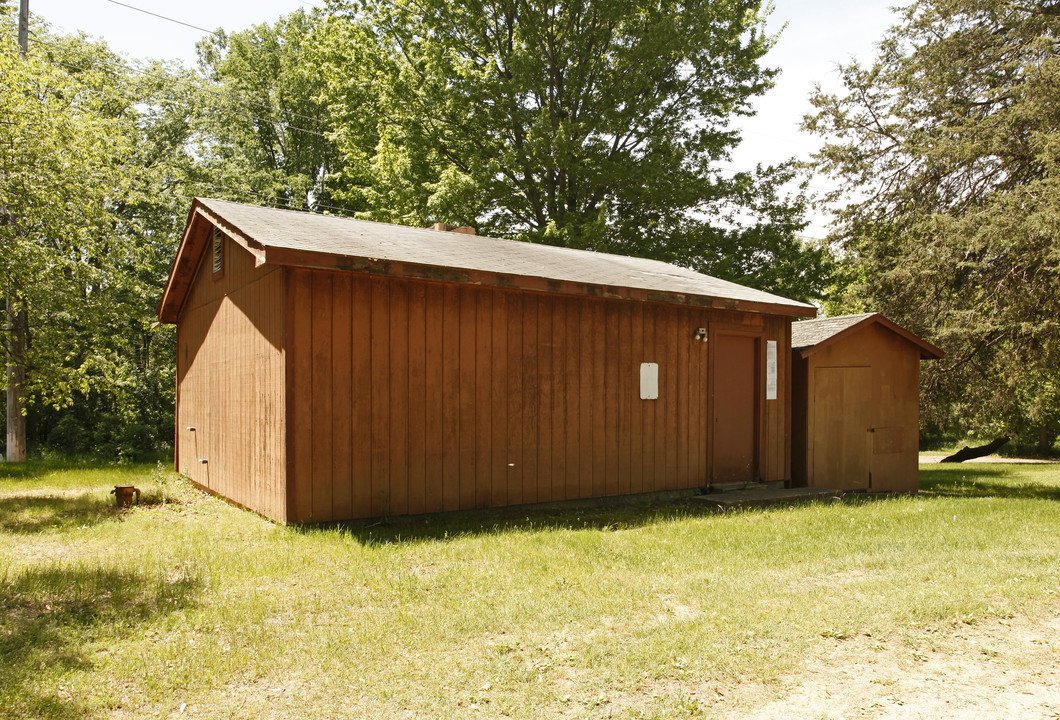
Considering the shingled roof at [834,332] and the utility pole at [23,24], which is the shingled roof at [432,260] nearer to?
the shingled roof at [834,332]

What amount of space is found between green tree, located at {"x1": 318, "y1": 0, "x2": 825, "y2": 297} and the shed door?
757cm

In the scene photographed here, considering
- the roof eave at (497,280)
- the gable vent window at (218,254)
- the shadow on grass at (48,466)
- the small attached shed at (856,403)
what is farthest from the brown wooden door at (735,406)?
the shadow on grass at (48,466)

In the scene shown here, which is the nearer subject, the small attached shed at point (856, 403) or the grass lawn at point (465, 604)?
the grass lawn at point (465, 604)

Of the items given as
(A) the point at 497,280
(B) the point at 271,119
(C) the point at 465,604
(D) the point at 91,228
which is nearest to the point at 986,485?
(A) the point at 497,280

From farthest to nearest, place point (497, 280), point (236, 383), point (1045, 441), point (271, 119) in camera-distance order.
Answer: point (1045, 441)
point (271, 119)
point (236, 383)
point (497, 280)

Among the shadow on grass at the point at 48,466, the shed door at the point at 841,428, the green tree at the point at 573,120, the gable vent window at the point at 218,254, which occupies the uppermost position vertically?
the green tree at the point at 573,120

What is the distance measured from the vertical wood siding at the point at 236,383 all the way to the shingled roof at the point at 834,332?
7.47m

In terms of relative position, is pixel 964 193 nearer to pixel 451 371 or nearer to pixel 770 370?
pixel 770 370

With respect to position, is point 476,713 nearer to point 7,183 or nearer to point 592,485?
point 592,485

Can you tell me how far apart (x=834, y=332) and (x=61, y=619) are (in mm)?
10330

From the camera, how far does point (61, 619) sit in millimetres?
4516

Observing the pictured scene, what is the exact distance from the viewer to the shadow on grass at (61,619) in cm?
344

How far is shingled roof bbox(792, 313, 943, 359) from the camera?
442 inches

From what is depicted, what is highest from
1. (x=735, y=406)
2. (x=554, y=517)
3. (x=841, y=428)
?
(x=735, y=406)
